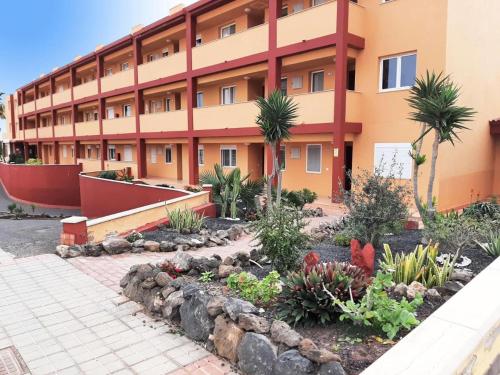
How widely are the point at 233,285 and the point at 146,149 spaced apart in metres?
24.7

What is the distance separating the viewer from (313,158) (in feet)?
58.1

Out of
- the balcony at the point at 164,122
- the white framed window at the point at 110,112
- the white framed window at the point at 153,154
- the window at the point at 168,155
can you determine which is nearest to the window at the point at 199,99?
the balcony at the point at 164,122

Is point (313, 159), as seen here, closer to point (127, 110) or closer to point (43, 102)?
point (127, 110)

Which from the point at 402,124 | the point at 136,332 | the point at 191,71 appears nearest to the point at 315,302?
the point at 136,332

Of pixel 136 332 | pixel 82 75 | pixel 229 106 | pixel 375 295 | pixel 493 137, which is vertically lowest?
pixel 136 332

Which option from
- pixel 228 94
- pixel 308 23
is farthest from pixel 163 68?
pixel 308 23

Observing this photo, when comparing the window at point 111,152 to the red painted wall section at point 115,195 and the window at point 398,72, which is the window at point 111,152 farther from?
the window at point 398,72

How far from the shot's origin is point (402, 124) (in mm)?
14047

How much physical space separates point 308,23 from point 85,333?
13.5 meters

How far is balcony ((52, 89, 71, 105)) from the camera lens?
114ft

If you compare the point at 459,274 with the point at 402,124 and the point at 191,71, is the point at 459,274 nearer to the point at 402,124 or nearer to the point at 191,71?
the point at 402,124

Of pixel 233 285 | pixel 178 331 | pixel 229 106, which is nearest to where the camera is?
pixel 178 331

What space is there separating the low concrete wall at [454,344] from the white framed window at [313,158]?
551 inches

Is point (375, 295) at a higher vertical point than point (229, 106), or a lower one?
lower
